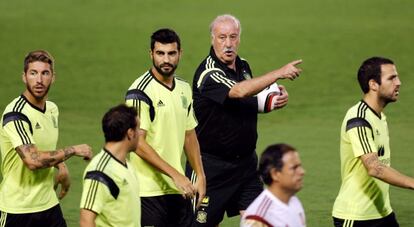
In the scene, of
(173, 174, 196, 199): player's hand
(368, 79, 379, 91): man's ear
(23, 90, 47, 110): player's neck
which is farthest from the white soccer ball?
(23, 90, 47, 110): player's neck

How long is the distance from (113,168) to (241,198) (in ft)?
10.2

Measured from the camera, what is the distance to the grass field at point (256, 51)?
1861 centimetres

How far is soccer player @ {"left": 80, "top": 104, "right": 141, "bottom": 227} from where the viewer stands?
8141 millimetres

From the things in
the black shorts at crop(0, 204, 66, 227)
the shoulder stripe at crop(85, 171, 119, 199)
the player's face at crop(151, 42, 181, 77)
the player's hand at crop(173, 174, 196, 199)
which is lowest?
the black shorts at crop(0, 204, 66, 227)

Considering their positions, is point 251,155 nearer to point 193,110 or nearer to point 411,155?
point 193,110

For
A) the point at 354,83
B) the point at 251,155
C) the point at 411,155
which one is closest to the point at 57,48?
the point at 354,83

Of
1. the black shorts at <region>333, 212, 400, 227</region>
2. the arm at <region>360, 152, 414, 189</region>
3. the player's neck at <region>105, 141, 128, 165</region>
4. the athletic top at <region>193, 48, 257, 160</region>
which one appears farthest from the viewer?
the athletic top at <region>193, 48, 257, 160</region>

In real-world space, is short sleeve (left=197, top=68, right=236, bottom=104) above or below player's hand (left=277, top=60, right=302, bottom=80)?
below

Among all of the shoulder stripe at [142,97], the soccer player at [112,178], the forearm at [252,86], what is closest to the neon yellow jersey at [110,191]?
the soccer player at [112,178]

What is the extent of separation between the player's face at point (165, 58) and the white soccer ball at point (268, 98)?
1.01m

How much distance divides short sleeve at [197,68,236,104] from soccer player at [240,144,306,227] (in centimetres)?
307

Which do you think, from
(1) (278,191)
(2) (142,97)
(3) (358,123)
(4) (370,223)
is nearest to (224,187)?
(2) (142,97)

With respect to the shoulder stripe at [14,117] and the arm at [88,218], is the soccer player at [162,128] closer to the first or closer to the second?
the shoulder stripe at [14,117]

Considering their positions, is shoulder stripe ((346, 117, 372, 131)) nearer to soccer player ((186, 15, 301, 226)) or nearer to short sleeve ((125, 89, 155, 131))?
soccer player ((186, 15, 301, 226))
